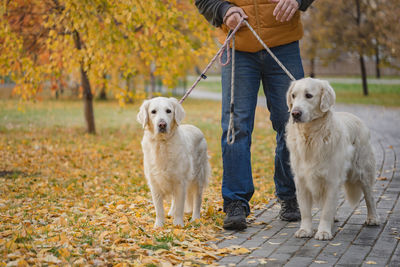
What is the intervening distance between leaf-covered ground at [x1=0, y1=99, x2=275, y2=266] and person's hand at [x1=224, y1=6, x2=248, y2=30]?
2.03m

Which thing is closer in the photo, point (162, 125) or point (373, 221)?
point (373, 221)

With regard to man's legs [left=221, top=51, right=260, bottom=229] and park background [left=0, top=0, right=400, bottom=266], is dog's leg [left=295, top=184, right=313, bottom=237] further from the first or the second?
park background [left=0, top=0, right=400, bottom=266]

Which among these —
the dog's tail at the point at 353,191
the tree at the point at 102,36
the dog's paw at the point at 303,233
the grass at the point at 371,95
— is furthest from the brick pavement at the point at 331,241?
the grass at the point at 371,95

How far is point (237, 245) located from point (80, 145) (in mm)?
7837

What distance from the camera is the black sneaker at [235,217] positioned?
455 centimetres

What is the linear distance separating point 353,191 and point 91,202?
3.43 metres

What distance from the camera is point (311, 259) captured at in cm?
365

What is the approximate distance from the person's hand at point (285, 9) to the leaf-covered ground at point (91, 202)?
2178mm

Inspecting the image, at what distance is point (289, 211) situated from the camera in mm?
4949

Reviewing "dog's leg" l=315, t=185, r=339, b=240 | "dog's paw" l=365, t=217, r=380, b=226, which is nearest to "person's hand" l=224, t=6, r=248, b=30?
"dog's leg" l=315, t=185, r=339, b=240

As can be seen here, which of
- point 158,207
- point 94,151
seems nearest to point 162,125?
point 158,207

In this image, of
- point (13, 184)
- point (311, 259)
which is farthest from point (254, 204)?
point (13, 184)

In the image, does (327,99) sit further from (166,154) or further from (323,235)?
(166,154)

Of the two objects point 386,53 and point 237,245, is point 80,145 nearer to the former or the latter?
point 237,245
